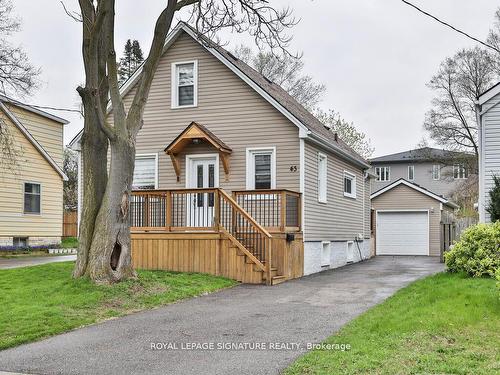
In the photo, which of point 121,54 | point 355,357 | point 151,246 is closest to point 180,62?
point 151,246

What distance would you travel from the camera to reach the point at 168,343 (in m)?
7.58

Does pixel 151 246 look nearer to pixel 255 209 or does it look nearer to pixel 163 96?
pixel 255 209

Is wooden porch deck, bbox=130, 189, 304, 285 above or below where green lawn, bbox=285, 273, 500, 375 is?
above

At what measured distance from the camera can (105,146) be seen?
41.2 ft

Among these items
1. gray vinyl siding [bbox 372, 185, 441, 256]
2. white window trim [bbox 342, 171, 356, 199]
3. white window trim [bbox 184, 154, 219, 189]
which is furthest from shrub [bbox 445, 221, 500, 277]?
gray vinyl siding [bbox 372, 185, 441, 256]

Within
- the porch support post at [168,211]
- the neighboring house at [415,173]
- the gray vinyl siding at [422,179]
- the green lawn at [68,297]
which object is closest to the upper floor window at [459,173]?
the neighboring house at [415,173]

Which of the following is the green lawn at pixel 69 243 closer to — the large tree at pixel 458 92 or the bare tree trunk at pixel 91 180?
the bare tree trunk at pixel 91 180

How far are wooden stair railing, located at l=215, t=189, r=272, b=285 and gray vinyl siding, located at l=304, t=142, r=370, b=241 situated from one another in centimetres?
259

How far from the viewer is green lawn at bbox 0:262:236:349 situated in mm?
8516

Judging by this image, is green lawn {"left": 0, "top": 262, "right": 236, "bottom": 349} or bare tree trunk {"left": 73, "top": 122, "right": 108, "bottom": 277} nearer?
green lawn {"left": 0, "top": 262, "right": 236, "bottom": 349}

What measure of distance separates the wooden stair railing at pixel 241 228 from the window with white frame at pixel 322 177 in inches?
175

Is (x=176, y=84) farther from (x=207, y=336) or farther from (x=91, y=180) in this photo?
(x=207, y=336)

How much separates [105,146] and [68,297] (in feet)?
11.8

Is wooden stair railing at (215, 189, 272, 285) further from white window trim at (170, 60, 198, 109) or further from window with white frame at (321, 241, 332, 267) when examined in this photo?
white window trim at (170, 60, 198, 109)
